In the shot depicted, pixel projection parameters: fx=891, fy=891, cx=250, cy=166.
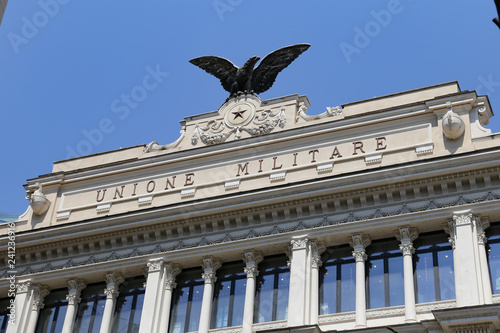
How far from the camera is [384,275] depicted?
30953 mm

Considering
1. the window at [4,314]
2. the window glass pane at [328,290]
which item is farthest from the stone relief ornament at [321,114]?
the window at [4,314]

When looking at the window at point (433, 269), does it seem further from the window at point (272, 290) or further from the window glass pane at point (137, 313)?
the window glass pane at point (137, 313)

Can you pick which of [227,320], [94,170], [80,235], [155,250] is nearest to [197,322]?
[227,320]

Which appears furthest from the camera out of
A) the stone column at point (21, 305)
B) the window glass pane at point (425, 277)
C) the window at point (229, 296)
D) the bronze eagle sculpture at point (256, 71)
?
the bronze eagle sculpture at point (256, 71)

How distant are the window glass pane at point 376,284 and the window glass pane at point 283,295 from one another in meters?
3.06

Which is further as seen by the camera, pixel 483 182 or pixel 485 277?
pixel 483 182

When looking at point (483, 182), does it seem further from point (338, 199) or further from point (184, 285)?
point (184, 285)

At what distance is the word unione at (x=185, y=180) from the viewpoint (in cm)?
3378

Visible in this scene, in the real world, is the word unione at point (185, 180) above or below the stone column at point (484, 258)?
above

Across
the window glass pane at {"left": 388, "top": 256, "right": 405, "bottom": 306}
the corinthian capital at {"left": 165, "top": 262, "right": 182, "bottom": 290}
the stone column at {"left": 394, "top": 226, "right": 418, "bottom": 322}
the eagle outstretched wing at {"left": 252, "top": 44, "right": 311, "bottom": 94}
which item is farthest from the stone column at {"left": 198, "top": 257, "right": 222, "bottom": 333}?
the eagle outstretched wing at {"left": 252, "top": 44, "right": 311, "bottom": 94}

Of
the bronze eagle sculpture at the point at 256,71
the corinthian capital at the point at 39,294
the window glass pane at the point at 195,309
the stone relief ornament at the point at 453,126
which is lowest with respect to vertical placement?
the window glass pane at the point at 195,309

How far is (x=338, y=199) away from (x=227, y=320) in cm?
600

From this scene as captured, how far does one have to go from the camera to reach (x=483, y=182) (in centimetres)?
3067

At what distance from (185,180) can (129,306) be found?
5.57 metres
